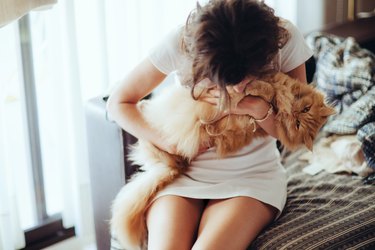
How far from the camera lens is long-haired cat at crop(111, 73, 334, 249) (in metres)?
1.57

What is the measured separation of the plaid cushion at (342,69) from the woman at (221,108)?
18.1 inches

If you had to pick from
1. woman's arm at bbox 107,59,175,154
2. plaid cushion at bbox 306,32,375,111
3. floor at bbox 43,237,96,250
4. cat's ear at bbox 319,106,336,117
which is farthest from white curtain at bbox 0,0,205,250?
cat's ear at bbox 319,106,336,117

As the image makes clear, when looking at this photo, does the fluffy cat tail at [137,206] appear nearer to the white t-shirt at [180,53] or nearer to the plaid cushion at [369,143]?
the white t-shirt at [180,53]

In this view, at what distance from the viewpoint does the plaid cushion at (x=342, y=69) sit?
2.07m

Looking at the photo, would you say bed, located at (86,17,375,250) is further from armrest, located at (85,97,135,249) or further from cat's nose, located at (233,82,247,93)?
cat's nose, located at (233,82,247,93)

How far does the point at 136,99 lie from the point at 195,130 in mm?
218

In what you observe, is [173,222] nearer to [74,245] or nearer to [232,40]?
[232,40]

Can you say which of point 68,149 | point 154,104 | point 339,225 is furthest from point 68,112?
point 339,225

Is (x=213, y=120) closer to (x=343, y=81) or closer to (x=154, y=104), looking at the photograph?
(x=154, y=104)

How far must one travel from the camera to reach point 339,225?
161 centimetres

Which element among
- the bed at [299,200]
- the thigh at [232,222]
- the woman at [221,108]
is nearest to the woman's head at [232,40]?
the woman at [221,108]

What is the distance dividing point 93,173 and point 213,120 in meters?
0.59

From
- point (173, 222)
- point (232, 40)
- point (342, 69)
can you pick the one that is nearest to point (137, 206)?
point (173, 222)

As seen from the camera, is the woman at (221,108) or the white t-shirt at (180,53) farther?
the white t-shirt at (180,53)
